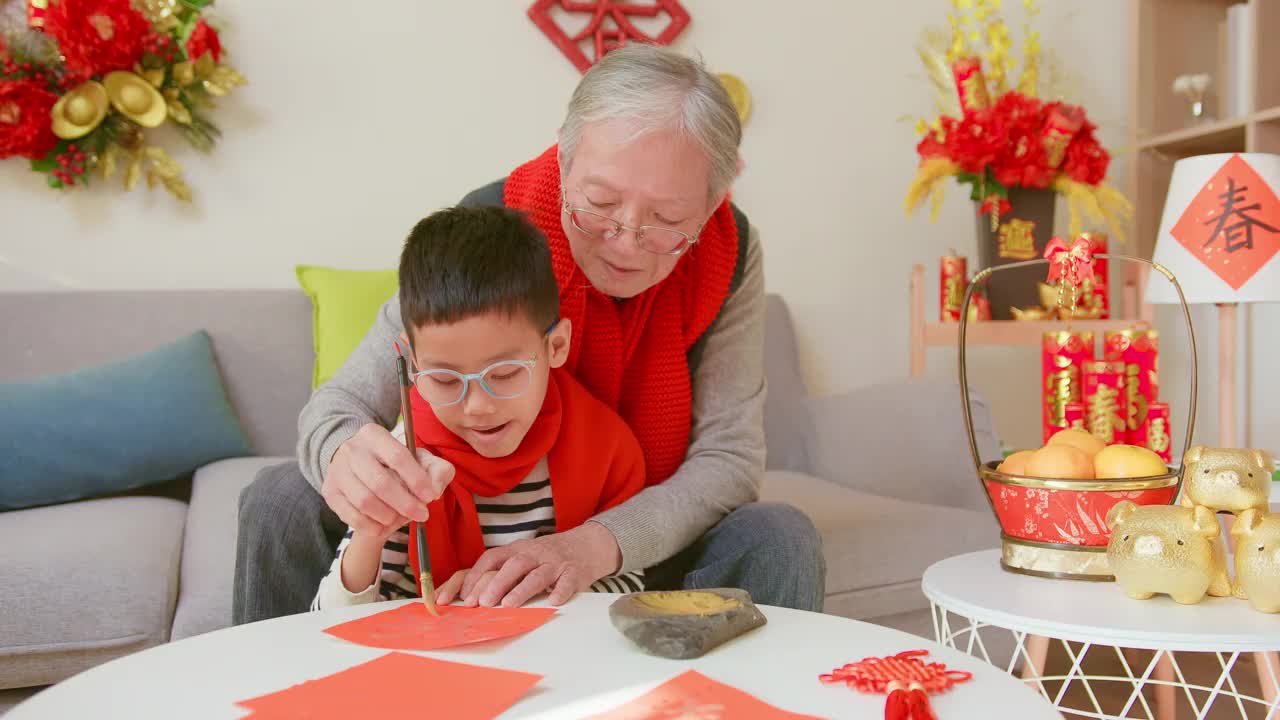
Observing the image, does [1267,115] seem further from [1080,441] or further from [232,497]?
[232,497]

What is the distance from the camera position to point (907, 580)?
1885 mm

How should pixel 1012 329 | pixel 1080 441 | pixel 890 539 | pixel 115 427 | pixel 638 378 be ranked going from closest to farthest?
pixel 1080 441 → pixel 638 378 → pixel 890 539 → pixel 115 427 → pixel 1012 329

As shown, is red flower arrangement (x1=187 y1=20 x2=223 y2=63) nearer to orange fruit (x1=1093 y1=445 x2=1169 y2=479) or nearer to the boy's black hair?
the boy's black hair

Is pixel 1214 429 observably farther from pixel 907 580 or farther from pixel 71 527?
pixel 71 527

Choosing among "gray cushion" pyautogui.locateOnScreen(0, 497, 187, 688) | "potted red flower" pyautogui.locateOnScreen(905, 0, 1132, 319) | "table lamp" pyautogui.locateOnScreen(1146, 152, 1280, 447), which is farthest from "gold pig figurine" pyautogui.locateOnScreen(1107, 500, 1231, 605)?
"potted red flower" pyautogui.locateOnScreen(905, 0, 1132, 319)

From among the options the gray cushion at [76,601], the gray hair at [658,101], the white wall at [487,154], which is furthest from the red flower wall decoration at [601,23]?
the gray cushion at [76,601]

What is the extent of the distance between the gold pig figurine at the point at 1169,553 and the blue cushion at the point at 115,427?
5.91ft

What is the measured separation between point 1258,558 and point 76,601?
1.55m

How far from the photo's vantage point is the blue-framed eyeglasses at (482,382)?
42.1 inches

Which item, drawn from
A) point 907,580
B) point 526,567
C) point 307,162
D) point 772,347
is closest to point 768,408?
point 772,347

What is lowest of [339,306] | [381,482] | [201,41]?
[381,482]

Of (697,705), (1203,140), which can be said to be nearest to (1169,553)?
(697,705)

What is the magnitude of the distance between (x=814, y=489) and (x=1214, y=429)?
1.52 m

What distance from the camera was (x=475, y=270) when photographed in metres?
1.09
